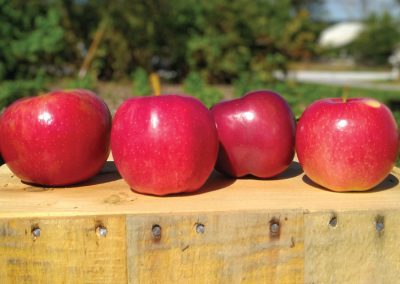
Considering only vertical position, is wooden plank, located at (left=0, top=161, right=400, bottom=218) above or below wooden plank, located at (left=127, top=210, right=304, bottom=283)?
above

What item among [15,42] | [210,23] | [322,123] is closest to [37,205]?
[322,123]

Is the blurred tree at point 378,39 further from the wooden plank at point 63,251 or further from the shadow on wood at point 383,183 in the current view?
the wooden plank at point 63,251

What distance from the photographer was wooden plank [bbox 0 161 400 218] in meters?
1.23

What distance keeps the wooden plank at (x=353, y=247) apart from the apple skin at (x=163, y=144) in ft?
1.03

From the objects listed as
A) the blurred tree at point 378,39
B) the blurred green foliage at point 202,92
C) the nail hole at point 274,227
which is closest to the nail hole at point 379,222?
the nail hole at point 274,227

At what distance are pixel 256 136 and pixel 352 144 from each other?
0.91 feet

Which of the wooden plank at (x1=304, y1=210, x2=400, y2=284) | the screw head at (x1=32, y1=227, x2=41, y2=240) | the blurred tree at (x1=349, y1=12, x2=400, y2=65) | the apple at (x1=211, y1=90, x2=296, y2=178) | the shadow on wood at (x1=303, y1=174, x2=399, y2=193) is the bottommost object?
the blurred tree at (x1=349, y1=12, x2=400, y2=65)

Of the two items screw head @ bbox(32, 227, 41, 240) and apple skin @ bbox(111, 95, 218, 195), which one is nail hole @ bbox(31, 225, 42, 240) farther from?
apple skin @ bbox(111, 95, 218, 195)

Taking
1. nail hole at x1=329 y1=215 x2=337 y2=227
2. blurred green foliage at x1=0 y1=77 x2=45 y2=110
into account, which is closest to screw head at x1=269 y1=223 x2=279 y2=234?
nail hole at x1=329 y1=215 x2=337 y2=227

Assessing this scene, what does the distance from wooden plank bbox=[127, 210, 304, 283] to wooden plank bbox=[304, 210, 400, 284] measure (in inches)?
1.3

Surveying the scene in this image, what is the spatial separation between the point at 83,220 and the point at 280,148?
24.3 inches

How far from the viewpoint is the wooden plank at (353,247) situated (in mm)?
1244

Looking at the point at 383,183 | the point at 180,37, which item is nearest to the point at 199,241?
the point at 383,183

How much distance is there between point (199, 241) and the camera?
48.3 inches
